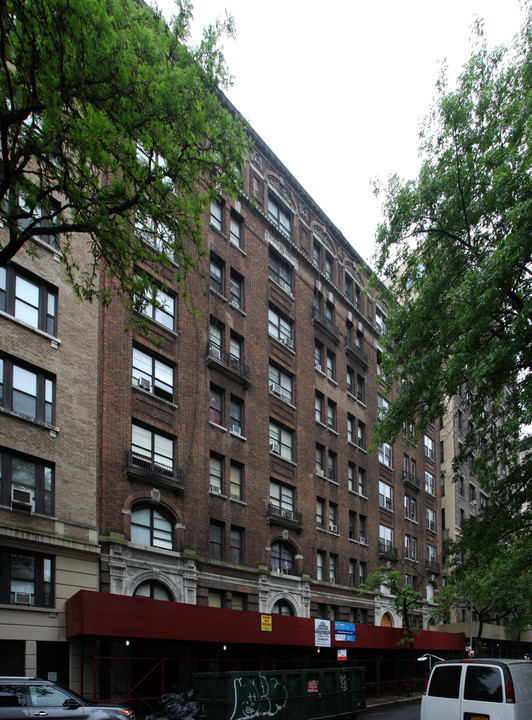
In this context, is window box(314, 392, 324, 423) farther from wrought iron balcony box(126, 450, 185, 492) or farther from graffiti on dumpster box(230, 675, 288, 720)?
graffiti on dumpster box(230, 675, 288, 720)

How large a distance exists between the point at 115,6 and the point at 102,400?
1334 cm

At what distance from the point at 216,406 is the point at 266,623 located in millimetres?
9060

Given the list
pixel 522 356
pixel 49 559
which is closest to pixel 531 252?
pixel 522 356

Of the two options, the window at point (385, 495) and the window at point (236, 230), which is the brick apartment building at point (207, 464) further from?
the window at point (385, 495)

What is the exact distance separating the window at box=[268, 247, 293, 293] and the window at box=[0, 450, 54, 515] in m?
18.5

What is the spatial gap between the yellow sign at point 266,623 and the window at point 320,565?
9.08 m

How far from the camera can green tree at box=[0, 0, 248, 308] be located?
12.9 metres

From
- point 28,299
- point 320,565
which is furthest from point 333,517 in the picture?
point 28,299

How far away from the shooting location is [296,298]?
39094 mm

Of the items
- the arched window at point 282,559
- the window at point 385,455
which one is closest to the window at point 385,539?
the window at point 385,455

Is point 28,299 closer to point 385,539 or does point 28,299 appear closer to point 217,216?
point 217,216

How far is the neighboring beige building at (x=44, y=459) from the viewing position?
19859 millimetres

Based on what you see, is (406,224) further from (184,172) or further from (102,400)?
(102,400)

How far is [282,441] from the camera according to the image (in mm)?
35438
